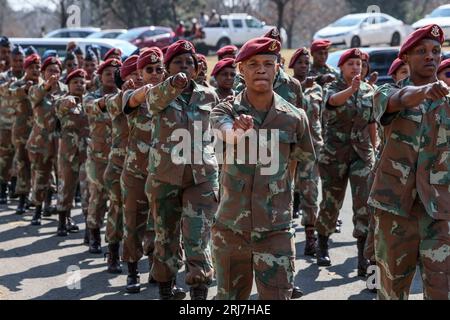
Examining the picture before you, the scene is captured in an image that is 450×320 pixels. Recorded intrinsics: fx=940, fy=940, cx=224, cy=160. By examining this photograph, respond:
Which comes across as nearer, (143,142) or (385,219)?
(385,219)

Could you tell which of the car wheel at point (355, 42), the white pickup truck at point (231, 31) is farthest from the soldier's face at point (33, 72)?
the white pickup truck at point (231, 31)

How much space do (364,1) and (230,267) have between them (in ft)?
151

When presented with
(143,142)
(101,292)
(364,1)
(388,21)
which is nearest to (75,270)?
(101,292)

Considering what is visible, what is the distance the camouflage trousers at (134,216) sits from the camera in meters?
8.53

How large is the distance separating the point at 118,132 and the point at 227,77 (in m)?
1.27

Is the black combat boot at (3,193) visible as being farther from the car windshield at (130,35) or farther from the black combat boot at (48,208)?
the car windshield at (130,35)

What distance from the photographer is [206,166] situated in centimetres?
768

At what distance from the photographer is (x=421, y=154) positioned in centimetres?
596

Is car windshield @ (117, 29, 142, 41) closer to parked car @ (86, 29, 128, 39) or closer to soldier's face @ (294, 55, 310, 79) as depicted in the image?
parked car @ (86, 29, 128, 39)

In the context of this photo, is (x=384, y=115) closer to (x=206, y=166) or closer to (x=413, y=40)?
(x=413, y=40)

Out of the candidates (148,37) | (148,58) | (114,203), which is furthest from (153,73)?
(148,37)

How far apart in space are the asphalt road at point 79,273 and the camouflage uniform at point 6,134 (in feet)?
8.08

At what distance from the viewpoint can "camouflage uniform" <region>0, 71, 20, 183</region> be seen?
46.4 ft

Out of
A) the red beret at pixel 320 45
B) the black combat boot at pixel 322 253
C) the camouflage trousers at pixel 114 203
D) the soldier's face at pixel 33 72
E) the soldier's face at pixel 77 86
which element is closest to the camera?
the camouflage trousers at pixel 114 203
